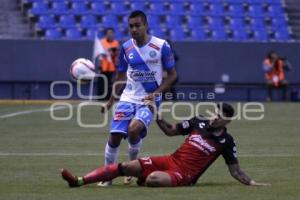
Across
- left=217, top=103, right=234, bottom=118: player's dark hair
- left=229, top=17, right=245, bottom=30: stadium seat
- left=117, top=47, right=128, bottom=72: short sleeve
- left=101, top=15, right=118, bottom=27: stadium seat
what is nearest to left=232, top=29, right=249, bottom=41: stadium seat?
left=229, top=17, right=245, bottom=30: stadium seat

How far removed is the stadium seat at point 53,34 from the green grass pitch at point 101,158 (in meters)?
8.30

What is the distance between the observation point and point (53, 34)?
37.8 m

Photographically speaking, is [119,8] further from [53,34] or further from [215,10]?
[215,10]

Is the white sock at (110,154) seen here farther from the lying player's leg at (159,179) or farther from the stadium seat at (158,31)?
the stadium seat at (158,31)

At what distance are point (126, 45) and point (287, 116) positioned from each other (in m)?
16.2

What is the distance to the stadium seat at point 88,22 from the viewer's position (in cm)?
3834

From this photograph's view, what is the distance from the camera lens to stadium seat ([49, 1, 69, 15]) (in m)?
38.2

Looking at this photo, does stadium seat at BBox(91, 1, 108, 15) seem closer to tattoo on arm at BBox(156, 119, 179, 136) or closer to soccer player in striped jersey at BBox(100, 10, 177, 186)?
soccer player in striped jersey at BBox(100, 10, 177, 186)

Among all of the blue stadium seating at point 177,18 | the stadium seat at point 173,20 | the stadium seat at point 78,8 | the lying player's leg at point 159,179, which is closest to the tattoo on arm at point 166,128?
the lying player's leg at point 159,179

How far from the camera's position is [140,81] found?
12.8 metres

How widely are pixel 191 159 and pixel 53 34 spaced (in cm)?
2632

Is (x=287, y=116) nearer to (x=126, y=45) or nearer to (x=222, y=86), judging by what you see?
(x=222, y=86)

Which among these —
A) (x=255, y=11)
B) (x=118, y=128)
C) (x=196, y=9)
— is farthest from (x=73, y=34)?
(x=118, y=128)

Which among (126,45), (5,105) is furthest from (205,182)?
(5,105)
